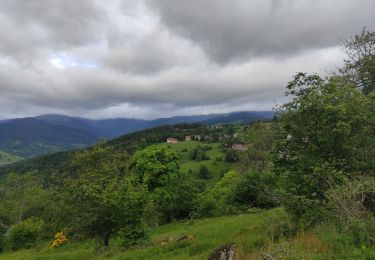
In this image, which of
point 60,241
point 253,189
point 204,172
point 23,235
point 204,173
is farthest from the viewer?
point 204,172

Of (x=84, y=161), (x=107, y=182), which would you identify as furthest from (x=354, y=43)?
(x=84, y=161)

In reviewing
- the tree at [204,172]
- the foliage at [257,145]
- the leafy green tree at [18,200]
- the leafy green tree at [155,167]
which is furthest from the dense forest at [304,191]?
the tree at [204,172]

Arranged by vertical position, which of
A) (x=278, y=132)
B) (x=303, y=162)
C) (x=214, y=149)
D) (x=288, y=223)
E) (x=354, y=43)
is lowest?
(x=214, y=149)

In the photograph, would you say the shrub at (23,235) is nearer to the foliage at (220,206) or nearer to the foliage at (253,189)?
the foliage at (220,206)

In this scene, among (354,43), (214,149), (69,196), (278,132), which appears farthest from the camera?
(214,149)

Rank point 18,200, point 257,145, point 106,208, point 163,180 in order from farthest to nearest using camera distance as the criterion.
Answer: point 18,200 → point 257,145 → point 163,180 → point 106,208

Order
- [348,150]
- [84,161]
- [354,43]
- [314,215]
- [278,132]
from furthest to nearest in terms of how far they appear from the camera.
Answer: [84,161] → [354,43] → [278,132] → [348,150] → [314,215]

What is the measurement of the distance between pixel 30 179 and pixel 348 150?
81.7m

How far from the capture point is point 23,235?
202 feet

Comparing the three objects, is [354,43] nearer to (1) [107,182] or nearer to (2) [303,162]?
(2) [303,162]

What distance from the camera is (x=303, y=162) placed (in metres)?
17.7

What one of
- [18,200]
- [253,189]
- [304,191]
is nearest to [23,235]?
[18,200]

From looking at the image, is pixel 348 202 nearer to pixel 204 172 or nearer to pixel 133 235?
pixel 133 235

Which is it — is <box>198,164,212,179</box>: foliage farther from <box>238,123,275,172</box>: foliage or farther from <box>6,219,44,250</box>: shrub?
<box>6,219,44,250</box>: shrub
